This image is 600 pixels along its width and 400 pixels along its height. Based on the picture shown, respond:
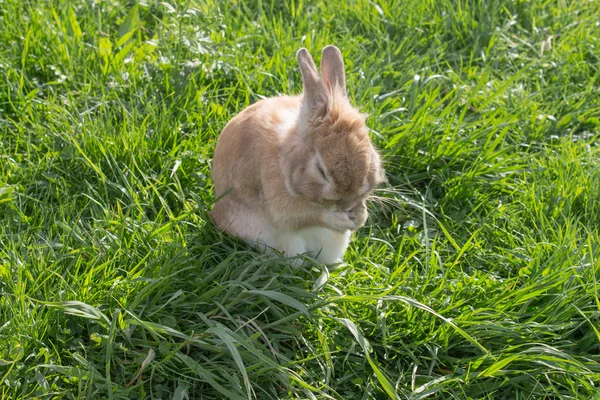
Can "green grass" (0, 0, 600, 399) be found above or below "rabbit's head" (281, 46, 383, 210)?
below

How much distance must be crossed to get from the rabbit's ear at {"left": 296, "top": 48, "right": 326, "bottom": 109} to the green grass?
2.87ft

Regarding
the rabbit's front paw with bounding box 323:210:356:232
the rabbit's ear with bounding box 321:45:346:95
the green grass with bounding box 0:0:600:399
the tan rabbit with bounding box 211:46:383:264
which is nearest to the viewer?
the green grass with bounding box 0:0:600:399

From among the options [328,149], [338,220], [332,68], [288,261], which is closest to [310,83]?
[332,68]

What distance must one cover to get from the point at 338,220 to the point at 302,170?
0.32 metres

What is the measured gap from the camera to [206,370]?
3.38 m

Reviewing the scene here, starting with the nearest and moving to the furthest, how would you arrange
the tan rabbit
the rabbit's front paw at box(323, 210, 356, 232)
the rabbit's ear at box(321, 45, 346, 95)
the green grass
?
the green grass → the tan rabbit → the rabbit's front paw at box(323, 210, 356, 232) → the rabbit's ear at box(321, 45, 346, 95)

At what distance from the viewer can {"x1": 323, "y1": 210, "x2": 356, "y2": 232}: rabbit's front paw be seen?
12.5 ft

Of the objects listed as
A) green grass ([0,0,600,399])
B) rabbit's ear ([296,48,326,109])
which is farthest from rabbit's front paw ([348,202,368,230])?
rabbit's ear ([296,48,326,109])

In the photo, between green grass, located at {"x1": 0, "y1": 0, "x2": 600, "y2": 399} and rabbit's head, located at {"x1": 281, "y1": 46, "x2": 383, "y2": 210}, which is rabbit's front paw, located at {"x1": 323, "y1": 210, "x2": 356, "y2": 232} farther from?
green grass, located at {"x1": 0, "y1": 0, "x2": 600, "y2": 399}

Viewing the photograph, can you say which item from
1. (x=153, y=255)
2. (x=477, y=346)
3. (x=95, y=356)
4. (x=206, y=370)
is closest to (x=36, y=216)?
(x=153, y=255)

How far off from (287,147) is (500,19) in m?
2.94

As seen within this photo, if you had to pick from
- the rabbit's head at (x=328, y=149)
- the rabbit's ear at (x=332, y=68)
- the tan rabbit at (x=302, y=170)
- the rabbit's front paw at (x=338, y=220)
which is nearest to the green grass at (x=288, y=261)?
the tan rabbit at (x=302, y=170)

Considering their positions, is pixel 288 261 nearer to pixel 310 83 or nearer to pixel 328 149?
pixel 328 149

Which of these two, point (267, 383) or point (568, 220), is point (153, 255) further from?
point (568, 220)
